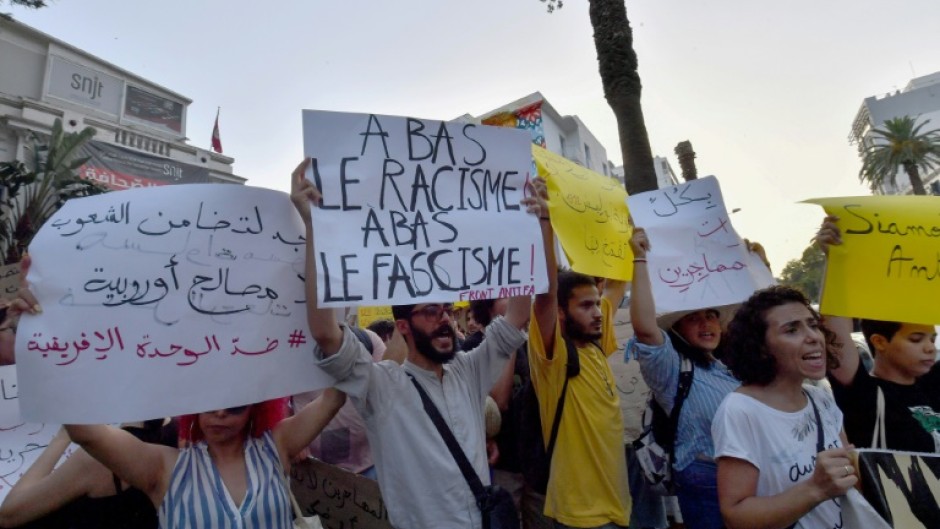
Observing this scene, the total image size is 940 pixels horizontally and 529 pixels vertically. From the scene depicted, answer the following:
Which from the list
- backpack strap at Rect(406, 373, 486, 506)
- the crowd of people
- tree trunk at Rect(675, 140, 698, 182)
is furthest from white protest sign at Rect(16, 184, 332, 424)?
tree trunk at Rect(675, 140, 698, 182)

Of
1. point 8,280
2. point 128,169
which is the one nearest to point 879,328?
point 8,280

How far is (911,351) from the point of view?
7.37 ft

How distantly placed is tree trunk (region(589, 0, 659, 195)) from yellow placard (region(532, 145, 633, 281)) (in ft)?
7.84

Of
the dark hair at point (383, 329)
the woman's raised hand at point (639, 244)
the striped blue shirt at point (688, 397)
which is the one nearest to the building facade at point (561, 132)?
the dark hair at point (383, 329)

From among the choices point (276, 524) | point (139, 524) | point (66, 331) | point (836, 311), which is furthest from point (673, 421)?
point (66, 331)

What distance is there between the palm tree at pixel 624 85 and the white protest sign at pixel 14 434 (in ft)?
16.5

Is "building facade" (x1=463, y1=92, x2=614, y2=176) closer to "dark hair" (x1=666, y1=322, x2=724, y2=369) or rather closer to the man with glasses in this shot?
"dark hair" (x1=666, y1=322, x2=724, y2=369)

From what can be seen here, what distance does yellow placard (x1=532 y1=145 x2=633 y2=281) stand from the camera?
8.20ft

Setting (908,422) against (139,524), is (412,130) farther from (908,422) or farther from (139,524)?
(908,422)

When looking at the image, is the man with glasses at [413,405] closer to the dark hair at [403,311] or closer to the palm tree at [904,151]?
the dark hair at [403,311]

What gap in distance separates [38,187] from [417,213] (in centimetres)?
1663

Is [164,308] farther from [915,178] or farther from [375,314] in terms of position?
[915,178]

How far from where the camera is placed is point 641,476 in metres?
2.92

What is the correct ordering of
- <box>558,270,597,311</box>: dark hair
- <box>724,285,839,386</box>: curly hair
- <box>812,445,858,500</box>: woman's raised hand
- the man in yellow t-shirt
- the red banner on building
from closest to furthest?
<box>812,445,858,500</box>: woman's raised hand, <box>724,285,839,386</box>: curly hair, the man in yellow t-shirt, <box>558,270,597,311</box>: dark hair, the red banner on building
